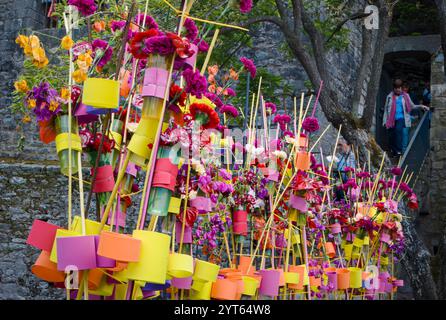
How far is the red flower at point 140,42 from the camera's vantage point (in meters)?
2.37

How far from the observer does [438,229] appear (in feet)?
30.4

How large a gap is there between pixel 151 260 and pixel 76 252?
8.5 inches

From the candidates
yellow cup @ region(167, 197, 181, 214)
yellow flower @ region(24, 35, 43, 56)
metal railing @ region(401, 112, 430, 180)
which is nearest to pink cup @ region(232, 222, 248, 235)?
yellow cup @ region(167, 197, 181, 214)

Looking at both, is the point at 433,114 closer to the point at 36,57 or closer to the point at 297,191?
the point at 297,191

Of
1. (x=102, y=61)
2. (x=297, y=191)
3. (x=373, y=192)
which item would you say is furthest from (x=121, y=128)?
(x=373, y=192)

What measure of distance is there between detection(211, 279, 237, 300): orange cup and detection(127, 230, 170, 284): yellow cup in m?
0.79

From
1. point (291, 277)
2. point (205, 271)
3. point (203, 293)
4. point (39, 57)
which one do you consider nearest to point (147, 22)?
point (39, 57)

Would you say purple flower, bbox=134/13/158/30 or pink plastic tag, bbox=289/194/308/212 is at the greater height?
purple flower, bbox=134/13/158/30

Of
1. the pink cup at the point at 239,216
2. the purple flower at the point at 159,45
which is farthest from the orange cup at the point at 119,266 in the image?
the pink cup at the point at 239,216

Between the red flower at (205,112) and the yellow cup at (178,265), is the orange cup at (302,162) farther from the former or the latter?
the yellow cup at (178,265)

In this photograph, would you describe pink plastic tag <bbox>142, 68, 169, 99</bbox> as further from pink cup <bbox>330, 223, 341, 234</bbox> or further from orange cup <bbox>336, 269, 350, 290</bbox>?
pink cup <bbox>330, 223, 341, 234</bbox>

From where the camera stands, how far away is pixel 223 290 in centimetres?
305

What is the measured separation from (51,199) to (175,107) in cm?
480

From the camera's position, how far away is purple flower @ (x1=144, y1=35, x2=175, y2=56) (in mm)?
2320
